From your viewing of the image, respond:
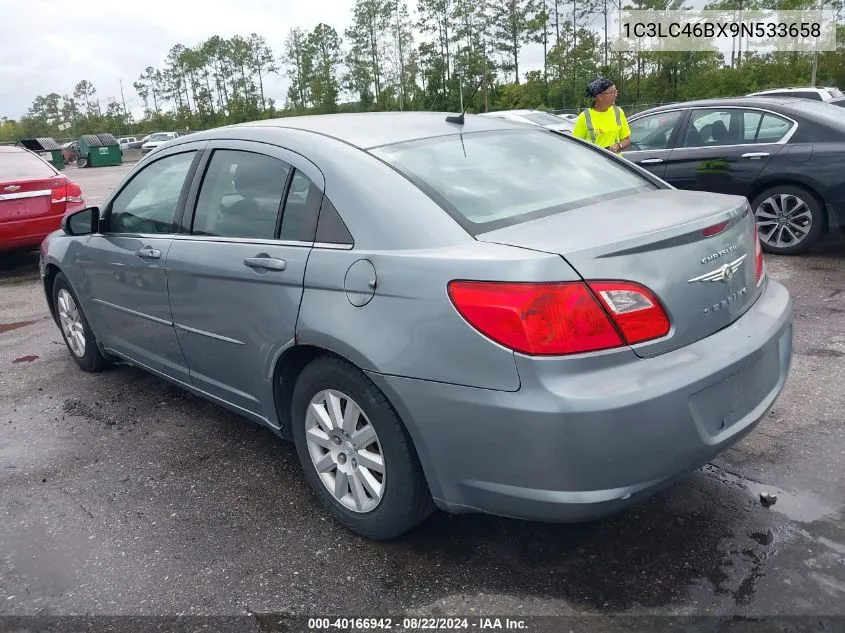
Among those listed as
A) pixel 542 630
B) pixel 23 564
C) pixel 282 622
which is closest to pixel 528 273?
pixel 542 630

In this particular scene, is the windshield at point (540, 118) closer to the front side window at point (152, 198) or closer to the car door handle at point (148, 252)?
the front side window at point (152, 198)

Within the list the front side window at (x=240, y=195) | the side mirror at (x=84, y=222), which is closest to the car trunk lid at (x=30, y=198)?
the side mirror at (x=84, y=222)

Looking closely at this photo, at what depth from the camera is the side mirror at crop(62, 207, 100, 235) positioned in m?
4.20

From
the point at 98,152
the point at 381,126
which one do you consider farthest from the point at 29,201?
the point at 98,152

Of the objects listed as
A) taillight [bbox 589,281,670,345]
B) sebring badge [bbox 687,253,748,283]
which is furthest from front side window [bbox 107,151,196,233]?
sebring badge [bbox 687,253,748,283]

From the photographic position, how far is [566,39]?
5847 centimetres

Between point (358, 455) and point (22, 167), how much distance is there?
799 cm

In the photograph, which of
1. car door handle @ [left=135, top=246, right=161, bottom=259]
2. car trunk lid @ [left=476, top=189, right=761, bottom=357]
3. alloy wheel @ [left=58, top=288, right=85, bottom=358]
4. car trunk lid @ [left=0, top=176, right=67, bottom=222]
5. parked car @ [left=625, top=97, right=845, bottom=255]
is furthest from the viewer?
car trunk lid @ [left=0, top=176, right=67, bottom=222]

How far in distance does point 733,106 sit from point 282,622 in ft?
22.2

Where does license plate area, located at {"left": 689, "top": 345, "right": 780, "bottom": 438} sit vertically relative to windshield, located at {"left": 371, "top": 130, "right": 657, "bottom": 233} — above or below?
below

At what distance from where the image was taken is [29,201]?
839 centimetres

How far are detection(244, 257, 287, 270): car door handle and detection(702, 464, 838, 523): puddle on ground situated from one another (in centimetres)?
200

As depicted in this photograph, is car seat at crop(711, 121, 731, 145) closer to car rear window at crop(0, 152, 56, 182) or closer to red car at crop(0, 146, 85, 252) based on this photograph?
red car at crop(0, 146, 85, 252)

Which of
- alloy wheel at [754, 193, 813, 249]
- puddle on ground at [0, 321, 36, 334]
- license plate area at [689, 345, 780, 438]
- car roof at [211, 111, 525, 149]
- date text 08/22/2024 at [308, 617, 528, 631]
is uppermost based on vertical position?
car roof at [211, 111, 525, 149]
